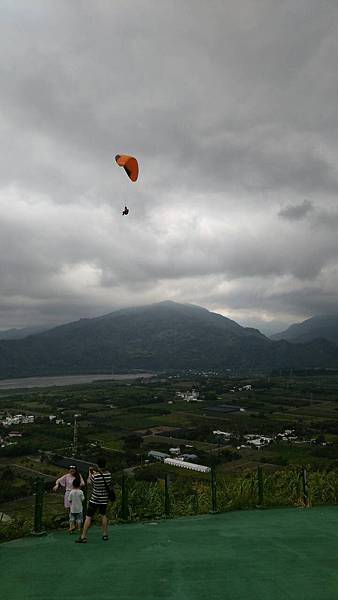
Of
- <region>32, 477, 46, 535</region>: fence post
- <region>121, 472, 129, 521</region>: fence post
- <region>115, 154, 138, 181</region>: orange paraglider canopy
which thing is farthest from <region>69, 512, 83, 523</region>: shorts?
<region>115, 154, 138, 181</region>: orange paraglider canopy

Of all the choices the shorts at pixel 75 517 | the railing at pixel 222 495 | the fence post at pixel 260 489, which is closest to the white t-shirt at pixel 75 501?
the shorts at pixel 75 517

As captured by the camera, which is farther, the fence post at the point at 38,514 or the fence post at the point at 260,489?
the fence post at the point at 260,489

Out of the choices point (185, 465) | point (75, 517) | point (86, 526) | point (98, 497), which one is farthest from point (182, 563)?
point (185, 465)

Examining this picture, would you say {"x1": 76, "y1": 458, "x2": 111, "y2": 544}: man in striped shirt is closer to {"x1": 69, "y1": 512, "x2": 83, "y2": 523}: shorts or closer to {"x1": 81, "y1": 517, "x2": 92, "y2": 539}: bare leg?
{"x1": 81, "y1": 517, "x2": 92, "y2": 539}: bare leg

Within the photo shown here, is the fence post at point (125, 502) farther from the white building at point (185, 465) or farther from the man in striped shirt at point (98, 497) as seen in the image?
the white building at point (185, 465)

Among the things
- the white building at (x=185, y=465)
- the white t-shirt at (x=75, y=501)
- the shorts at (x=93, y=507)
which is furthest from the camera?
the white building at (x=185, y=465)
